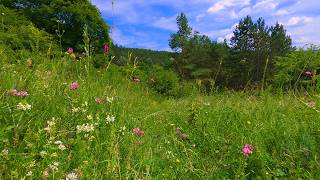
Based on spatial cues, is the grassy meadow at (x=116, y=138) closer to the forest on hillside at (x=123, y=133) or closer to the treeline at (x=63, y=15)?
the forest on hillside at (x=123, y=133)

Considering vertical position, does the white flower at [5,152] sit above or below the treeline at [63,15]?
below

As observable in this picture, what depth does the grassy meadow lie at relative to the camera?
7.37ft

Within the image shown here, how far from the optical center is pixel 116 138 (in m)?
2.87

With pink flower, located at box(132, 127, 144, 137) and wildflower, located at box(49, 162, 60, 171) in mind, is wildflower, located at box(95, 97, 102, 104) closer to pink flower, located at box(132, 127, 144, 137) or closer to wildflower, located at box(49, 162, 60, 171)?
pink flower, located at box(132, 127, 144, 137)

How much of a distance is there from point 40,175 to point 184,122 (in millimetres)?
2670

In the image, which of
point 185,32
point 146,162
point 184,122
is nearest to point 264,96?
point 184,122

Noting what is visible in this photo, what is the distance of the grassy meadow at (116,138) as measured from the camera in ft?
7.37

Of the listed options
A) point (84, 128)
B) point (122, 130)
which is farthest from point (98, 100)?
point (84, 128)

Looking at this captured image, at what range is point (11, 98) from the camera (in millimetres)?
2643

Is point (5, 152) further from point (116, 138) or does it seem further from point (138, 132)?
point (138, 132)

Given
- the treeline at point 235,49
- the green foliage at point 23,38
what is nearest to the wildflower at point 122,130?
the green foliage at point 23,38

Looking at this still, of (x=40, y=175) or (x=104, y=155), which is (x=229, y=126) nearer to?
(x=104, y=155)

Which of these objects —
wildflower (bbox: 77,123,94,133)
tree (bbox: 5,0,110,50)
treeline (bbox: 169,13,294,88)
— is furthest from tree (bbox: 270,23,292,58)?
wildflower (bbox: 77,123,94,133)

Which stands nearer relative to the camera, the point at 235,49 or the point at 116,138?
the point at 116,138
